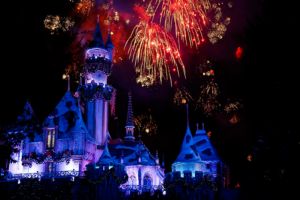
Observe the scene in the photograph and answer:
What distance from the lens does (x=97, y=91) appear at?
4341cm

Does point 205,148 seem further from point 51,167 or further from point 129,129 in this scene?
point 51,167

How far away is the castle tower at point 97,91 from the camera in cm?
4281

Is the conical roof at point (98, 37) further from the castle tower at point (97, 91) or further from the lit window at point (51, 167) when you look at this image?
the lit window at point (51, 167)

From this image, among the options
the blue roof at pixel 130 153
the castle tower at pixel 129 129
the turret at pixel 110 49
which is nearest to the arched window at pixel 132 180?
the blue roof at pixel 130 153

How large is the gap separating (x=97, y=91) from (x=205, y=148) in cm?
1667

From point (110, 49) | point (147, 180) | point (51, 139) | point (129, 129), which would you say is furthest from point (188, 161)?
point (110, 49)

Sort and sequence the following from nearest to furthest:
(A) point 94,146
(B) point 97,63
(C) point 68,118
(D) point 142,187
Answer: (D) point 142,187, (C) point 68,118, (A) point 94,146, (B) point 97,63

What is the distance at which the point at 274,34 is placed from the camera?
669 inches

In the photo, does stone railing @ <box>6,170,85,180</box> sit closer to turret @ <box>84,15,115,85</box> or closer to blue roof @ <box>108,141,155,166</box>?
blue roof @ <box>108,141,155,166</box>

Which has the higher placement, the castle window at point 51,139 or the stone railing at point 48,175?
the castle window at point 51,139

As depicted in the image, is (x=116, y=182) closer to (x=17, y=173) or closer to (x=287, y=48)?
(x=17, y=173)

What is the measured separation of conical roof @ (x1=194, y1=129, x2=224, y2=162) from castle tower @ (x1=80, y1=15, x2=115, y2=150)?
13164 mm

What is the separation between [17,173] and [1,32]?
88.6 feet

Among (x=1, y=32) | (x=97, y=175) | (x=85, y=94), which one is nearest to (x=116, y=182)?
(x=97, y=175)
